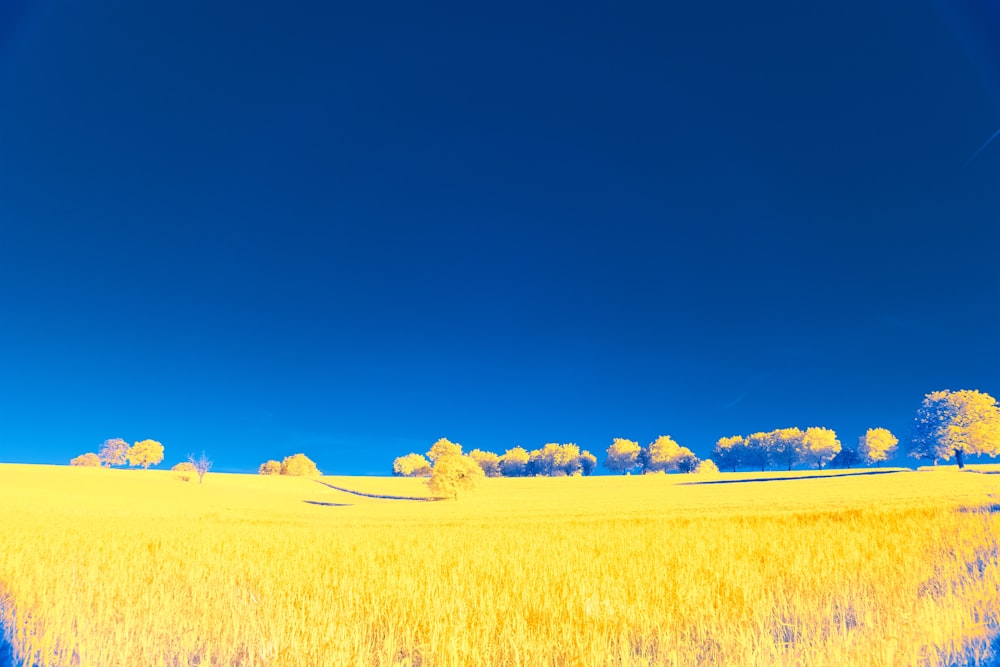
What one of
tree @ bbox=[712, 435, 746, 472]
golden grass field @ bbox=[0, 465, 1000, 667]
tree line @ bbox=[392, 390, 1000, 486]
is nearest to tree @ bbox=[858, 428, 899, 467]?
tree line @ bbox=[392, 390, 1000, 486]

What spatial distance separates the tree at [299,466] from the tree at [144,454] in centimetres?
4109

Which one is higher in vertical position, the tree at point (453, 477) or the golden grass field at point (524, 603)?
the golden grass field at point (524, 603)

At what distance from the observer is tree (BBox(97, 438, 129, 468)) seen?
169250 mm

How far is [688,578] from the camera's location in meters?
9.70

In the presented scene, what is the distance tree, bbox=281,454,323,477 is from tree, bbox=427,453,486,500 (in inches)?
4563

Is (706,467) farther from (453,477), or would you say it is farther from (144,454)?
(144,454)

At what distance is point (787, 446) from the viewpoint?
15688 centimetres

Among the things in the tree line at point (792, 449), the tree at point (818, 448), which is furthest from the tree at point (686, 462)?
the tree at point (818, 448)

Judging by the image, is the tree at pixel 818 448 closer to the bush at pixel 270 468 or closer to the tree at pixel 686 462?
the tree at pixel 686 462

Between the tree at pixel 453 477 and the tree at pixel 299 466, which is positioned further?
the tree at pixel 299 466

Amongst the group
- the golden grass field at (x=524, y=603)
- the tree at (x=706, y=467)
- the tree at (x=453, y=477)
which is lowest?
the tree at (x=706, y=467)

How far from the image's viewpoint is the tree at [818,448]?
6009 inches

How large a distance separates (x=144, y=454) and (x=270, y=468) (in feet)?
132

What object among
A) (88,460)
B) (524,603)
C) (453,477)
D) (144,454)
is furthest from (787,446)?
(88,460)
